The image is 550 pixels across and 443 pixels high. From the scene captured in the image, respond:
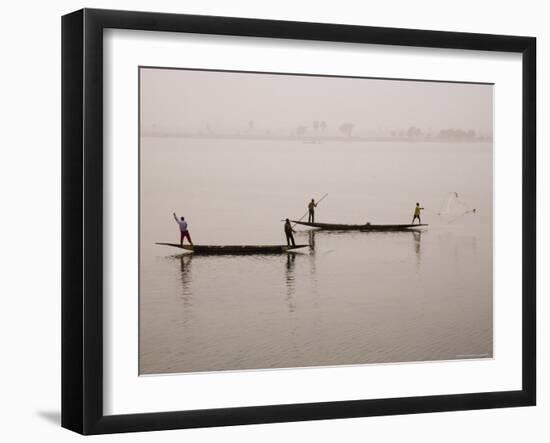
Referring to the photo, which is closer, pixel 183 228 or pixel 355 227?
pixel 183 228

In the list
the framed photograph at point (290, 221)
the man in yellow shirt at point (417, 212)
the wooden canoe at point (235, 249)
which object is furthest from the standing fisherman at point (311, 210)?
the man in yellow shirt at point (417, 212)

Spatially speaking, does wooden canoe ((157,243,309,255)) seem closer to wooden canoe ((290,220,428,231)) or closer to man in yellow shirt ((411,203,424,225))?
wooden canoe ((290,220,428,231))

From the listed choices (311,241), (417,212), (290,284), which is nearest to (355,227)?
(311,241)

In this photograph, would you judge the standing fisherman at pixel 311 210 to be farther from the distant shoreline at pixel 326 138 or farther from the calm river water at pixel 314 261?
the distant shoreline at pixel 326 138

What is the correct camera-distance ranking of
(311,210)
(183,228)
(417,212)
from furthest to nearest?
(417,212), (311,210), (183,228)

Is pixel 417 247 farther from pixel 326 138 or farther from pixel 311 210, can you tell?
pixel 326 138

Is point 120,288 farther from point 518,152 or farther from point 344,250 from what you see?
point 518,152

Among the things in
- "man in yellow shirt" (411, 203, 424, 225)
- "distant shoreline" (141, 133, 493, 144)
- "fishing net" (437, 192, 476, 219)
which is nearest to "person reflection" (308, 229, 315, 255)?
"distant shoreline" (141, 133, 493, 144)

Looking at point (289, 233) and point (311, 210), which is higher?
point (311, 210)
